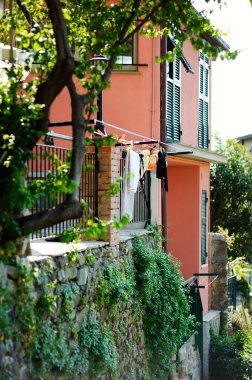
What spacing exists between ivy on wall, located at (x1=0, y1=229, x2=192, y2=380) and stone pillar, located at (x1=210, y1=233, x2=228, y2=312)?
8075mm

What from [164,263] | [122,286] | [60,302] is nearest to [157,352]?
[164,263]

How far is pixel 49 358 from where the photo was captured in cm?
789

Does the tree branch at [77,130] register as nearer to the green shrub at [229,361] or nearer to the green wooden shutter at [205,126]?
→ the green shrub at [229,361]

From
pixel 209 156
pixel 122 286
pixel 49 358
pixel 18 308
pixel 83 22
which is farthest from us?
pixel 209 156

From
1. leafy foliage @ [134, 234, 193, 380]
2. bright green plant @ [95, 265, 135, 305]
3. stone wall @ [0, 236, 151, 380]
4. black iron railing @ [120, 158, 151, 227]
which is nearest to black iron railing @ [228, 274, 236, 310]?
black iron railing @ [120, 158, 151, 227]

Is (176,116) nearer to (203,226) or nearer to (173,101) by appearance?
(173,101)

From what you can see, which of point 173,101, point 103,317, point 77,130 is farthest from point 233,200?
point 77,130

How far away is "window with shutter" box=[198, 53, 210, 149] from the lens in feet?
66.9

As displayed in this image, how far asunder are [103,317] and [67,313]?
5.59 feet

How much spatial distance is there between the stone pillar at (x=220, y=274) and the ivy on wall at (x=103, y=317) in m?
8.07

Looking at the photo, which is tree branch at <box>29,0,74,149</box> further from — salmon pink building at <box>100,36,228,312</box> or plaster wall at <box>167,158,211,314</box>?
plaster wall at <box>167,158,211,314</box>

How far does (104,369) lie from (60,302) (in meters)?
1.44

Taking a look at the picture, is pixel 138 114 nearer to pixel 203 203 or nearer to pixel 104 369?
pixel 203 203

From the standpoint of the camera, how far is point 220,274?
22281mm
